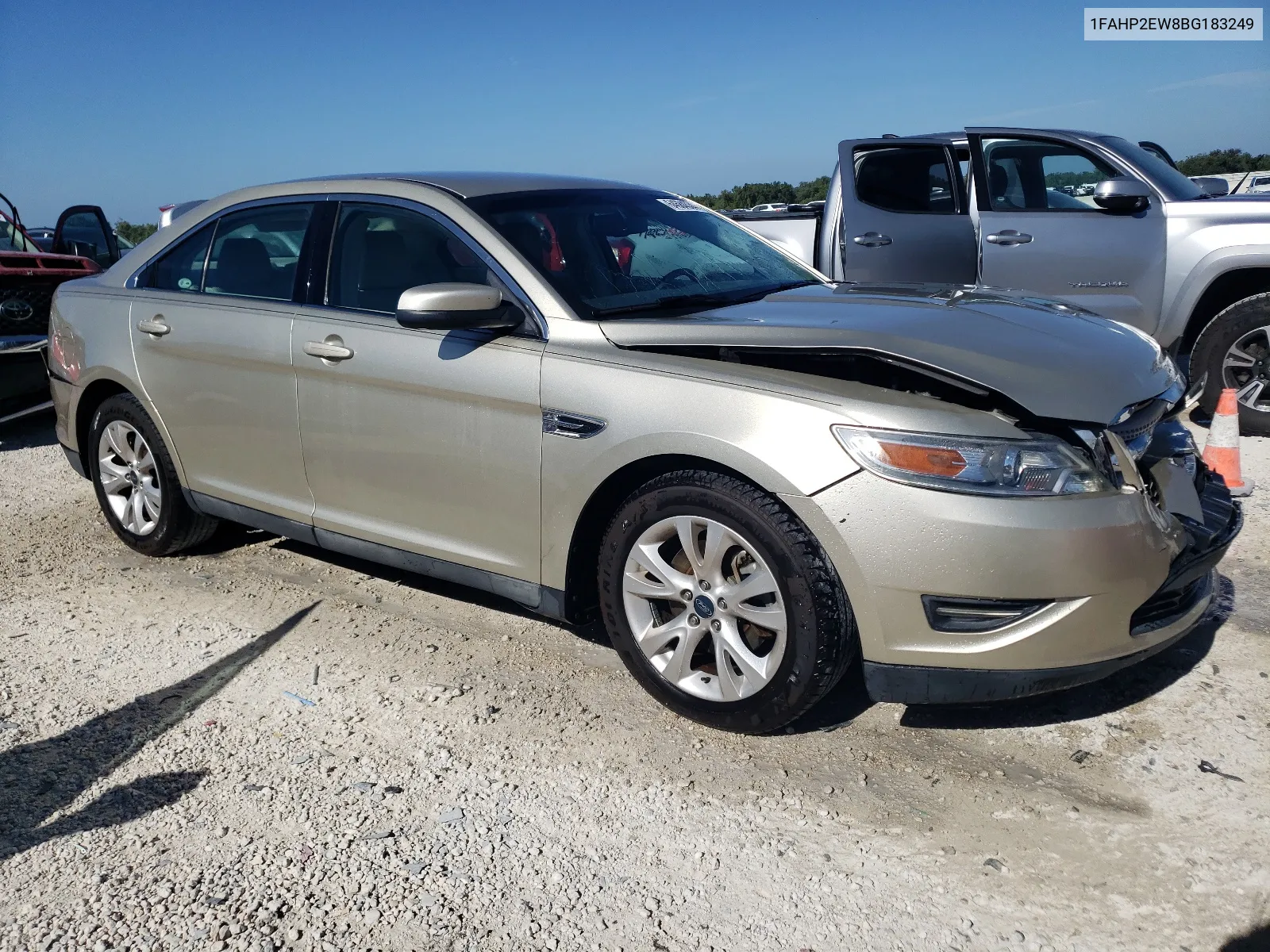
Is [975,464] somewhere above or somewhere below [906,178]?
below

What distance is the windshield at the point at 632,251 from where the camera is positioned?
3568mm

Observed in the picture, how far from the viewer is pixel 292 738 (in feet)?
10.6

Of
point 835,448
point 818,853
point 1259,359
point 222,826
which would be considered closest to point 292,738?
point 222,826

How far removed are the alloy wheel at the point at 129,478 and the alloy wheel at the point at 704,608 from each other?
8.78 feet

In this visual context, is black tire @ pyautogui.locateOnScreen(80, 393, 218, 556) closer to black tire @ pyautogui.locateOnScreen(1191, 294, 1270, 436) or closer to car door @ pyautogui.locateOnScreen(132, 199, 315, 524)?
car door @ pyautogui.locateOnScreen(132, 199, 315, 524)

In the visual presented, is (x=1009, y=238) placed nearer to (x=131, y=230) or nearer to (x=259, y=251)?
(x=259, y=251)

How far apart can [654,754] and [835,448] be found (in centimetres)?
106

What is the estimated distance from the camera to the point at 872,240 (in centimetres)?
694

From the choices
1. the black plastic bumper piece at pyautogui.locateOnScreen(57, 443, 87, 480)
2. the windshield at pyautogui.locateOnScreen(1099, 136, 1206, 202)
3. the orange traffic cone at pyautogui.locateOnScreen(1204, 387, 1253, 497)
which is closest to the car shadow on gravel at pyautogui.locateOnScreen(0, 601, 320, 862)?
the black plastic bumper piece at pyautogui.locateOnScreen(57, 443, 87, 480)

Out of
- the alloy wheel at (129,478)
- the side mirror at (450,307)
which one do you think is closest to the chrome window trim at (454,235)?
the side mirror at (450,307)

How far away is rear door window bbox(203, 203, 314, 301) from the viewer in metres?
4.15

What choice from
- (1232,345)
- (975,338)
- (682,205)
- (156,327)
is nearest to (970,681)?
(975,338)

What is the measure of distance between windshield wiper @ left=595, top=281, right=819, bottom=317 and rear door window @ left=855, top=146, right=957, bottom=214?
363cm

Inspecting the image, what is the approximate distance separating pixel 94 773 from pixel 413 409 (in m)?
1.47
